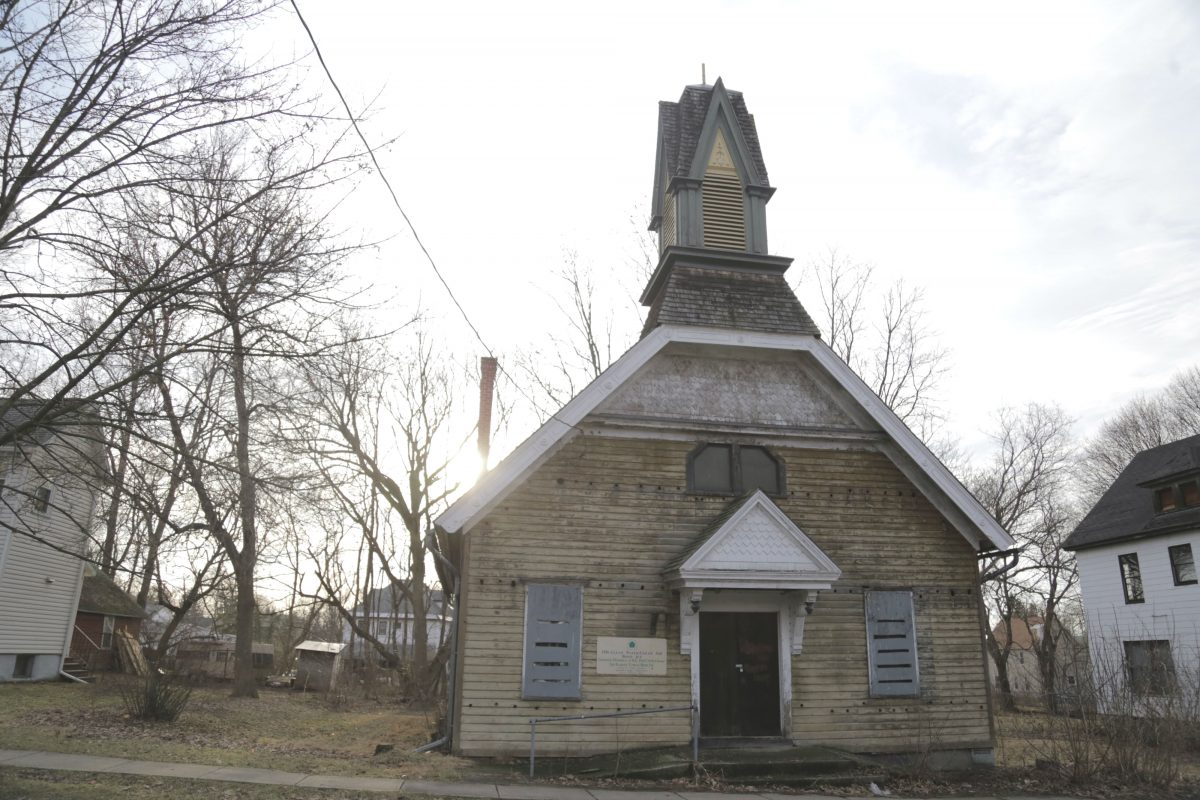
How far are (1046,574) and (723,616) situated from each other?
32470 mm

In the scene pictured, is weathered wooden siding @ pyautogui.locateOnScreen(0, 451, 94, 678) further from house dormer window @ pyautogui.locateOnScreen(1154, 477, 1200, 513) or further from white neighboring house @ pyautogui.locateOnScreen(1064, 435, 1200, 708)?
house dormer window @ pyautogui.locateOnScreen(1154, 477, 1200, 513)

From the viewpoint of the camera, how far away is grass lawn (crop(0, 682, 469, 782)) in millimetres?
11070

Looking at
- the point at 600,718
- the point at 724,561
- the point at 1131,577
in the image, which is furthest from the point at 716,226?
the point at 1131,577

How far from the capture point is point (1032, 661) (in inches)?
2313

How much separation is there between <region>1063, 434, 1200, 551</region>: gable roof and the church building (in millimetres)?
14014

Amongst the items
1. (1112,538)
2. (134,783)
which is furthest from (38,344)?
(1112,538)

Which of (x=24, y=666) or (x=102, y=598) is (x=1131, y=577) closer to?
(x=24, y=666)

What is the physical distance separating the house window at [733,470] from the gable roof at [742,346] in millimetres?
1809

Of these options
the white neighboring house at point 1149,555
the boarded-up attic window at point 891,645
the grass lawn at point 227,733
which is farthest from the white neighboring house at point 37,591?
the white neighboring house at point 1149,555

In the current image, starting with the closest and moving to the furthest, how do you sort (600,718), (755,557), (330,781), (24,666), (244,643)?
(330,781)
(600,718)
(755,557)
(24,666)
(244,643)

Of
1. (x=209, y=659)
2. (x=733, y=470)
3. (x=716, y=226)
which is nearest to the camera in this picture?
(x=733, y=470)

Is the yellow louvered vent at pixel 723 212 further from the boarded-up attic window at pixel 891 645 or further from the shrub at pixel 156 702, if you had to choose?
the shrub at pixel 156 702

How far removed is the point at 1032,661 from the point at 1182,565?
39562 millimetres

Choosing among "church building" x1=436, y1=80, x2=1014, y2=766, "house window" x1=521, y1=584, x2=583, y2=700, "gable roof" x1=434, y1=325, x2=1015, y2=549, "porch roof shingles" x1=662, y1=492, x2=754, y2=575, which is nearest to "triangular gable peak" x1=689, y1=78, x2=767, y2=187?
"church building" x1=436, y1=80, x2=1014, y2=766
